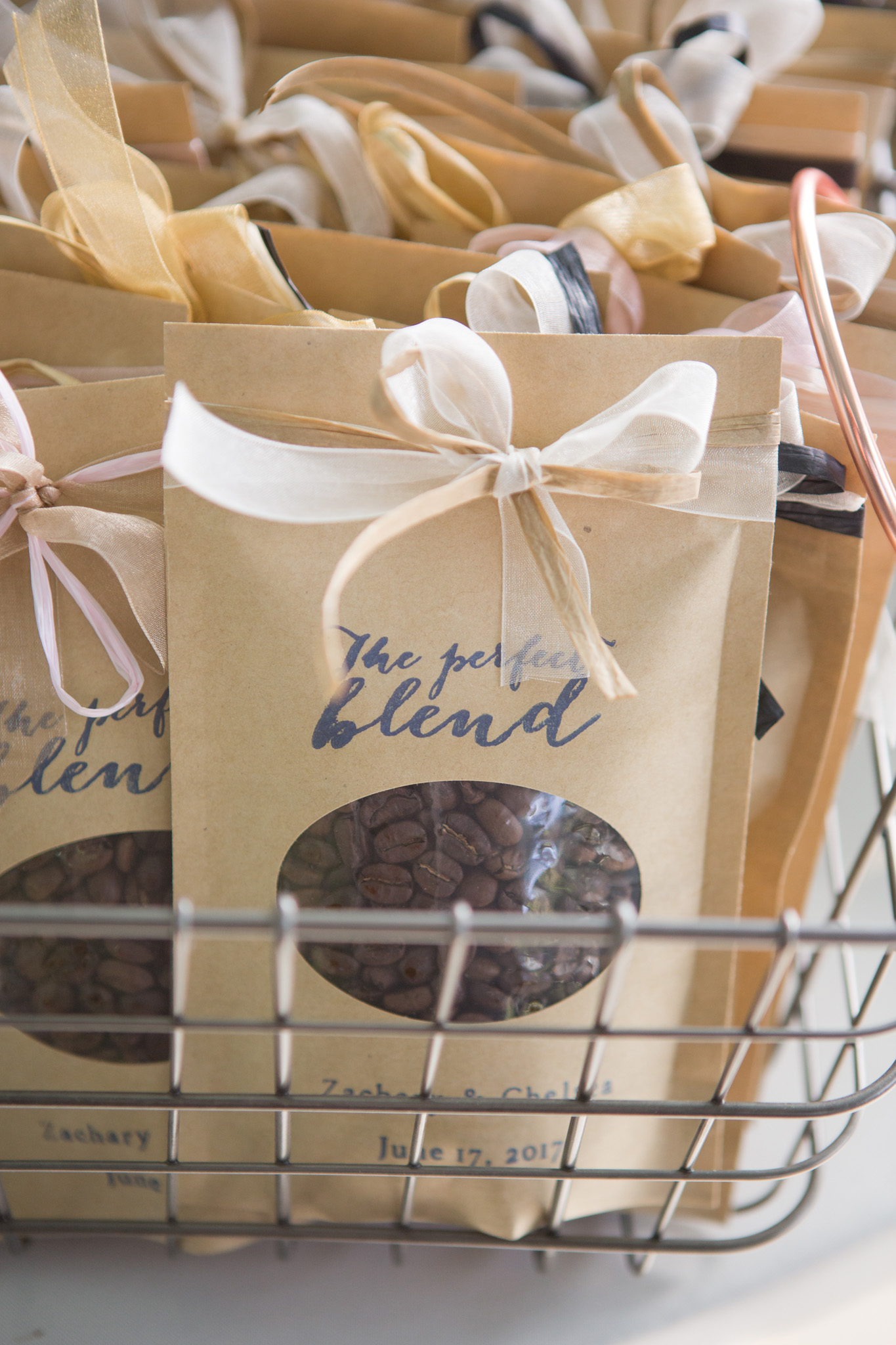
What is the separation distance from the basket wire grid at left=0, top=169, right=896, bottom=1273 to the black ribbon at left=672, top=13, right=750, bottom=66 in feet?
0.54

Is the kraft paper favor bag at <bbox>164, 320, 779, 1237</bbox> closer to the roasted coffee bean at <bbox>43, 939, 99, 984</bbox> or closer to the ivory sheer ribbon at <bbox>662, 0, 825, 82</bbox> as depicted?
the roasted coffee bean at <bbox>43, 939, 99, 984</bbox>

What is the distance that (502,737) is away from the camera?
1.15ft

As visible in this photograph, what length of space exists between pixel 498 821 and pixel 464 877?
2cm

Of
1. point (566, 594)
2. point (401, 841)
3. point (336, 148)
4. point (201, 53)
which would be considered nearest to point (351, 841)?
point (401, 841)

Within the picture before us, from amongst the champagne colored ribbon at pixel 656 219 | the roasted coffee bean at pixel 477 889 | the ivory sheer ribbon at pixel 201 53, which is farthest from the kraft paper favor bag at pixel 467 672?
the ivory sheer ribbon at pixel 201 53

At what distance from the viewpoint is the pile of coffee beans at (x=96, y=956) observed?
376 mm

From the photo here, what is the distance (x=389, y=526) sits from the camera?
0.96 feet

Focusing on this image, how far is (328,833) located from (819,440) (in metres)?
0.24

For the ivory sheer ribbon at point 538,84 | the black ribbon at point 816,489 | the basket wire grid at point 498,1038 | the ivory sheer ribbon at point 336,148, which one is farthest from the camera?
the ivory sheer ribbon at point 538,84

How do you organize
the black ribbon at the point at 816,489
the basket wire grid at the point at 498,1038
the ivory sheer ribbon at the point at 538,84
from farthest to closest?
the ivory sheer ribbon at the point at 538,84
the black ribbon at the point at 816,489
the basket wire grid at the point at 498,1038

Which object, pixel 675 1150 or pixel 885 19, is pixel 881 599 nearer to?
pixel 675 1150

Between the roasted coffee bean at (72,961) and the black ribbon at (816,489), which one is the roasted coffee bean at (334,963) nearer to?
the roasted coffee bean at (72,961)

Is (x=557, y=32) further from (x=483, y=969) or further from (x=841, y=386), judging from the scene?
(x=483, y=969)

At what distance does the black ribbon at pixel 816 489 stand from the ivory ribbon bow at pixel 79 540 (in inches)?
9.2
